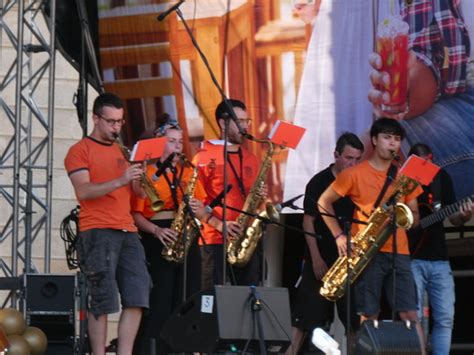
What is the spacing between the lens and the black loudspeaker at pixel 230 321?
25.2ft

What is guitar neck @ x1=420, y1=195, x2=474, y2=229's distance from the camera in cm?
929

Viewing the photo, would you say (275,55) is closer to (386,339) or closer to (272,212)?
(272,212)

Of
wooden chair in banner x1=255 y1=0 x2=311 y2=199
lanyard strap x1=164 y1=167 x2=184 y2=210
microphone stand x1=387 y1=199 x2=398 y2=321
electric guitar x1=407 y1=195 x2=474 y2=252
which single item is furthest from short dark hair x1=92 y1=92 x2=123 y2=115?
electric guitar x1=407 y1=195 x2=474 y2=252

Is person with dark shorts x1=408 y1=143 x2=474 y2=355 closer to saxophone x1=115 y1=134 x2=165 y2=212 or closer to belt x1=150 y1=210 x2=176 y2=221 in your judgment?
belt x1=150 y1=210 x2=176 y2=221

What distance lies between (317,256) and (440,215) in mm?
982

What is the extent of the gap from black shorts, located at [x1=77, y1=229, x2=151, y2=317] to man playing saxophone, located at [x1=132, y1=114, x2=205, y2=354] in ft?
1.93

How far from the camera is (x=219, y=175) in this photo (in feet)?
30.9

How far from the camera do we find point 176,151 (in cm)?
873

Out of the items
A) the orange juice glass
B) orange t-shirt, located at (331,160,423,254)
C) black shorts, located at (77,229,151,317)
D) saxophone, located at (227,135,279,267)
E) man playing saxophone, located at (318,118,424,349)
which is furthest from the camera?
the orange juice glass

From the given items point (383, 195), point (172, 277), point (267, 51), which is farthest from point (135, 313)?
point (267, 51)

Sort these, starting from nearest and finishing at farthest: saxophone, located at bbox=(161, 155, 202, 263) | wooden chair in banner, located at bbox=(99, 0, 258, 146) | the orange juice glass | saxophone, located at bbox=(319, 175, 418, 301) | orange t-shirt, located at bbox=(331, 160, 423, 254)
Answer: saxophone, located at bbox=(319, 175, 418, 301), orange t-shirt, located at bbox=(331, 160, 423, 254), saxophone, located at bbox=(161, 155, 202, 263), the orange juice glass, wooden chair in banner, located at bbox=(99, 0, 258, 146)

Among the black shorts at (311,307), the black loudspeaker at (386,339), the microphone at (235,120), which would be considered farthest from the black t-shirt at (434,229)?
the microphone at (235,120)

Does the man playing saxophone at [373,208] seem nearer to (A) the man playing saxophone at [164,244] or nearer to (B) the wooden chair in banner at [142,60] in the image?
(A) the man playing saxophone at [164,244]

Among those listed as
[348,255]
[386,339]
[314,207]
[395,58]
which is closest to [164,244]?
[314,207]
